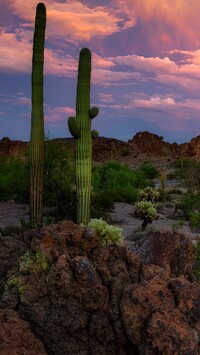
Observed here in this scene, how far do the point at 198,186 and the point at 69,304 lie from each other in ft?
80.6

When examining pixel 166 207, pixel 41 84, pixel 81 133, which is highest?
pixel 41 84

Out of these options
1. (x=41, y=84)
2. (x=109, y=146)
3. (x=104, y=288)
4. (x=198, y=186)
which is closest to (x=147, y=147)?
(x=109, y=146)

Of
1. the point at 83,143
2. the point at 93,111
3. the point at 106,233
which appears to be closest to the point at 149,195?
the point at 83,143

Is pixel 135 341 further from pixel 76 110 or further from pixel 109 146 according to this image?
pixel 109 146

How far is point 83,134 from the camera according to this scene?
12.8 m

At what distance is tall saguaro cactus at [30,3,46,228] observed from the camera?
13.4 meters

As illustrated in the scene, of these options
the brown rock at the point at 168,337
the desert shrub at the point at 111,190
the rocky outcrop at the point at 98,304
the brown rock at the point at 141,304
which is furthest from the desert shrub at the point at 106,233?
the desert shrub at the point at 111,190

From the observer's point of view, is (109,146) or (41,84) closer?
(41,84)

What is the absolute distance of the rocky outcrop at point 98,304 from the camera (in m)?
3.76

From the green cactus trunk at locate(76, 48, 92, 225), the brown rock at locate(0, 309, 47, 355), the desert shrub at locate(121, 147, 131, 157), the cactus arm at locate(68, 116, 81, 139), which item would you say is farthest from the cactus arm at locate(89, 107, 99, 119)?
the desert shrub at locate(121, 147, 131, 157)

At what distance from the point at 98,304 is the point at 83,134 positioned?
897cm

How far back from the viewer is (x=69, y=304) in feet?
13.4

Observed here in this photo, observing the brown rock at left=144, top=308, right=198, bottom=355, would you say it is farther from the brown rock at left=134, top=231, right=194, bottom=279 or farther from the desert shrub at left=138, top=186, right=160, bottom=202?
the desert shrub at left=138, top=186, right=160, bottom=202

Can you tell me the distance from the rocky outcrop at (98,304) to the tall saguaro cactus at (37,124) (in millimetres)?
8934
